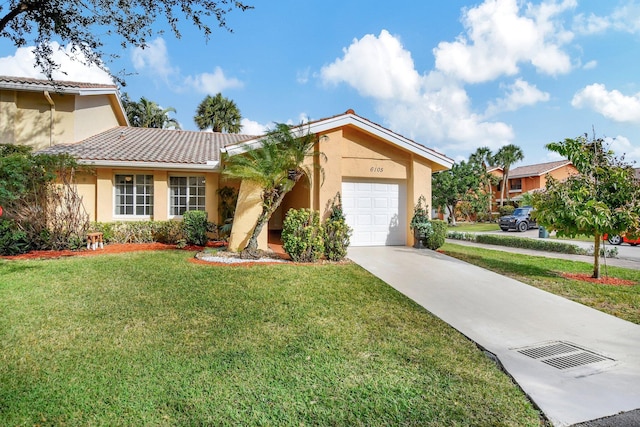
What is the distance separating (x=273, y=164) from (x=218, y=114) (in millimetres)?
25460

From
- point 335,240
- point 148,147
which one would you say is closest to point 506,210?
point 335,240

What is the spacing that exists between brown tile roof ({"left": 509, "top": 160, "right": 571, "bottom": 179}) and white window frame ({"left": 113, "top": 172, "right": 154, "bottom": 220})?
143ft

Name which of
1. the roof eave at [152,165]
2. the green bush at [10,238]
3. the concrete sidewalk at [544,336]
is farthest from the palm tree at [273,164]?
the green bush at [10,238]

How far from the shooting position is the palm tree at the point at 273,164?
9.85 meters

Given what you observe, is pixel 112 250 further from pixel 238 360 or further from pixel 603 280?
pixel 603 280

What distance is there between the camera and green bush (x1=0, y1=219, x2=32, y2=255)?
412 inches

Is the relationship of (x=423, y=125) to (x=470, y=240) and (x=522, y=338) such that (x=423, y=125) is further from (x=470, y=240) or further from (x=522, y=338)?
(x=522, y=338)

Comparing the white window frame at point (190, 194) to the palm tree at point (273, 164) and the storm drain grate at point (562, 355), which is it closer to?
the palm tree at point (273, 164)

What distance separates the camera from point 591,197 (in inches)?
331

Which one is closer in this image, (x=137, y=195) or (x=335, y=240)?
(x=335, y=240)

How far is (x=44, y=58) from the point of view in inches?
267

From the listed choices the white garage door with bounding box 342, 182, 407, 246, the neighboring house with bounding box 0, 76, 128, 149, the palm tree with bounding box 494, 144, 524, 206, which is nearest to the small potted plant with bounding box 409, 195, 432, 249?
the white garage door with bounding box 342, 182, 407, 246

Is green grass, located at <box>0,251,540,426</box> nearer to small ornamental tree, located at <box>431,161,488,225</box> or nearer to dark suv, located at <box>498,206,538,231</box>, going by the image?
dark suv, located at <box>498,206,538,231</box>

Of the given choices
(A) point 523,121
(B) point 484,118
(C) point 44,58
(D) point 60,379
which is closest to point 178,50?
(C) point 44,58
